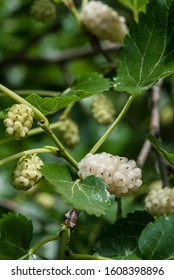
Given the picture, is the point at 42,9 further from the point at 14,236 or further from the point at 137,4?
the point at 14,236

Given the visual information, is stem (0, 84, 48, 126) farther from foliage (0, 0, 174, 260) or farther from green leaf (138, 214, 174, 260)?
green leaf (138, 214, 174, 260)

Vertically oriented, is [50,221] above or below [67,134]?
below

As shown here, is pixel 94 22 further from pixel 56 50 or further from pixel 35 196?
pixel 56 50

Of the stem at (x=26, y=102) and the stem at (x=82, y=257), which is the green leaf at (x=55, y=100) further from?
the stem at (x=82, y=257)

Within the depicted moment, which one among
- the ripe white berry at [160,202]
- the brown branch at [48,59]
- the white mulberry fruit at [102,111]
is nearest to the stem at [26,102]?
the ripe white berry at [160,202]

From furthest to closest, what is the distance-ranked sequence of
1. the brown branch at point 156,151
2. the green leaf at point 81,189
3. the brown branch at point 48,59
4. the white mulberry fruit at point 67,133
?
1. the brown branch at point 48,59
2. the white mulberry fruit at point 67,133
3. the brown branch at point 156,151
4. the green leaf at point 81,189
